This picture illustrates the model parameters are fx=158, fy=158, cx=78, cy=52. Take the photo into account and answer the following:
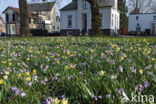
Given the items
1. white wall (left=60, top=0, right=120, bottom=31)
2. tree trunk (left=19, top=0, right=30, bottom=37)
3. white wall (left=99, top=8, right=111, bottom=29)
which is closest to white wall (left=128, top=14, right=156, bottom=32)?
white wall (left=60, top=0, right=120, bottom=31)

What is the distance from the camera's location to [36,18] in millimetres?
45000

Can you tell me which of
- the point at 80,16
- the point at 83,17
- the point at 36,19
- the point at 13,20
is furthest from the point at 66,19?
the point at 13,20

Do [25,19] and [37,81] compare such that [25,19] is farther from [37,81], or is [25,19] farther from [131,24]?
[131,24]

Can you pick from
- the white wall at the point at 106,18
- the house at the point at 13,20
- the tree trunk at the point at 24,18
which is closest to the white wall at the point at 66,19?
the white wall at the point at 106,18

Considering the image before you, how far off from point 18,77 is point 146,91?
154 centimetres

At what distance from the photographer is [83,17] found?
3034cm

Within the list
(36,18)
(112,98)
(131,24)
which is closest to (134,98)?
(112,98)

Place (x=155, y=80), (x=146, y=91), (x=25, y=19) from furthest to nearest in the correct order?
(x=25, y=19) → (x=155, y=80) → (x=146, y=91)

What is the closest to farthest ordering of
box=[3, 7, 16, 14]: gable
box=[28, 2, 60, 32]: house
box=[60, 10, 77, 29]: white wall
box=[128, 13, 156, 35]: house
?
box=[60, 10, 77, 29]: white wall
box=[128, 13, 156, 35]: house
box=[3, 7, 16, 14]: gable
box=[28, 2, 60, 32]: house

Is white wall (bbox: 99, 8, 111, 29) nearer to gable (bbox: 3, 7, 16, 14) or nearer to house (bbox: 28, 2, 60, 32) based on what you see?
house (bbox: 28, 2, 60, 32)

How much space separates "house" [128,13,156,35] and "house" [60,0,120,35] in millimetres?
10715

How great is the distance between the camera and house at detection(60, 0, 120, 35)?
90.2ft

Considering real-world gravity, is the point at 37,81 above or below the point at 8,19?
below

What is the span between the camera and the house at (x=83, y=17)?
27500 millimetres
